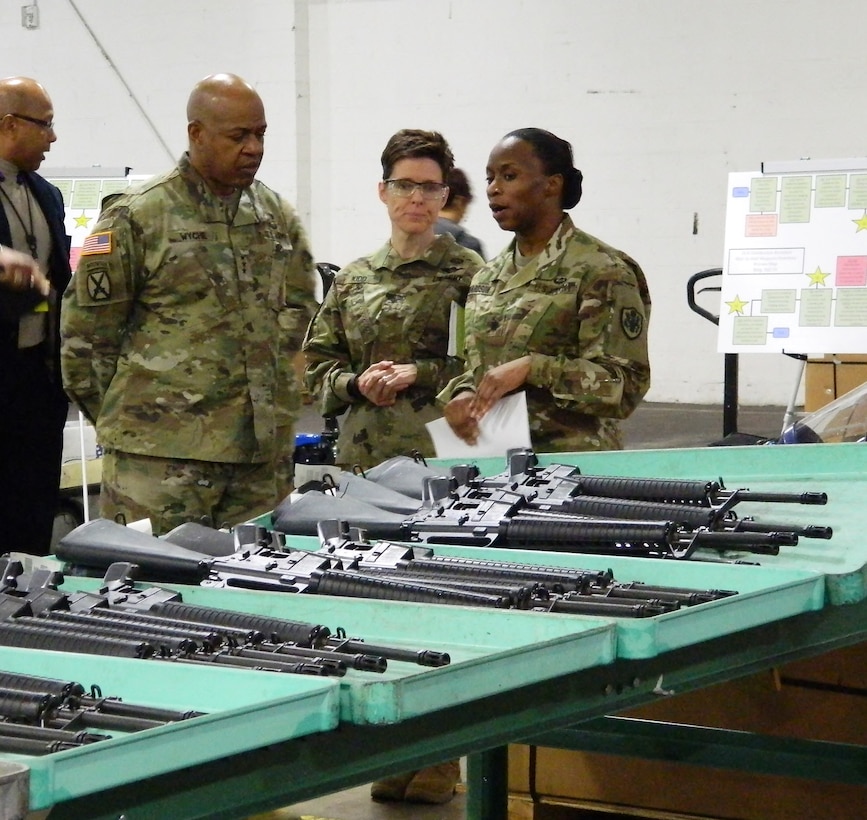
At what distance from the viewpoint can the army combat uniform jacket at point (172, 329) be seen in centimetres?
285

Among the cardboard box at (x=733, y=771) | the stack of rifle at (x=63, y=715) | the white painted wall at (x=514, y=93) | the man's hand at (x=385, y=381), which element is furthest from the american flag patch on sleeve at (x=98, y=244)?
the white painted wall at (x=514, y=93)

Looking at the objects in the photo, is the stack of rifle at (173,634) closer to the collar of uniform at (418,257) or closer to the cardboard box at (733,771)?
the cardboard box at (733,771)

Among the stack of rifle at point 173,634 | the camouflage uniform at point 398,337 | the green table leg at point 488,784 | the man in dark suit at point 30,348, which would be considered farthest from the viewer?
the man in dark suit at point 30,348

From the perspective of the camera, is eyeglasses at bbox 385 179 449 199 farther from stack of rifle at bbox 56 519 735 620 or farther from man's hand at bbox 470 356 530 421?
stack of rifle at bbox 56 519 735 620

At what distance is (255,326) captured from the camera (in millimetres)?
2961

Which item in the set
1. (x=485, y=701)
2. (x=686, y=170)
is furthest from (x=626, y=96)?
(x=485, y=701)

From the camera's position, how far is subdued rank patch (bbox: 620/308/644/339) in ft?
9.15

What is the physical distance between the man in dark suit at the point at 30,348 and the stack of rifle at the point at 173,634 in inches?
87.5

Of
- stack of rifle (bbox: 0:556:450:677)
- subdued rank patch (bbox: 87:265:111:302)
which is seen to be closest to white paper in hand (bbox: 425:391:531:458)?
subdued rank patch (bbox: 87:265:111:302)

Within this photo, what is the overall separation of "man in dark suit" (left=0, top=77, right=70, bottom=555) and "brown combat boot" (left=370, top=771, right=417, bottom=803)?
1348mm

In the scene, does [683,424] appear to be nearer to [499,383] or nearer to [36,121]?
[36,121]

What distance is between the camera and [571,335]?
2.84m

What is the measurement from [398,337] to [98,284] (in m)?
0.74

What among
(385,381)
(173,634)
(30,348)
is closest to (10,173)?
(30,348)
